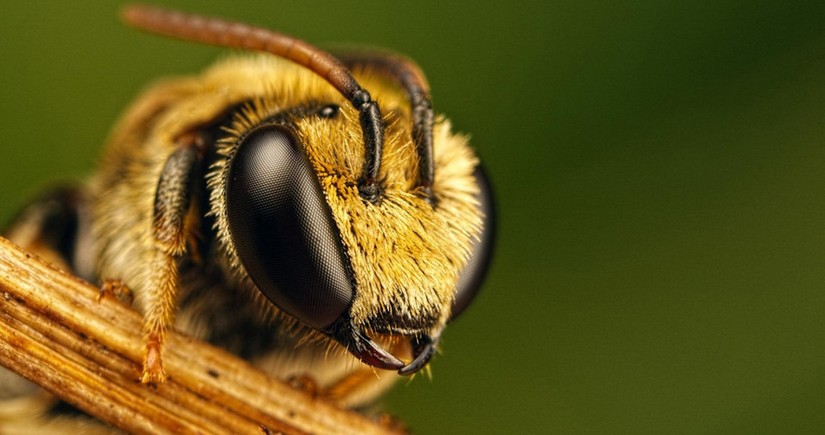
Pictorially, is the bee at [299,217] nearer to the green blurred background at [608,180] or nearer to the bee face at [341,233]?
the bee face at [341,233]

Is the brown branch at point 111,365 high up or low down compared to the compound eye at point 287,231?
down

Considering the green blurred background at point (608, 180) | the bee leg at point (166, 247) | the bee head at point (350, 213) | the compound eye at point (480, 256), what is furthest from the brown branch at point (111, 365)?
the green blurred background at point (608, 180)

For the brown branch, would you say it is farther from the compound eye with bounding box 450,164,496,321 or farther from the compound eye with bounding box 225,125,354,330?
the compound eye with bounding box 450,164,496,321

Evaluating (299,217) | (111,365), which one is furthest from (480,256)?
(111,365)

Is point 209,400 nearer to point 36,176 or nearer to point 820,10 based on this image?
point 36,176

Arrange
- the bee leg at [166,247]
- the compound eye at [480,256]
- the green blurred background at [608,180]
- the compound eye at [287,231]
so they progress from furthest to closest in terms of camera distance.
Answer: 1. the green blurred background at [608,180]
2. the compound eye at [480,256]
3. the bee leg at [166,247]
4. the compound eye at [287,231]

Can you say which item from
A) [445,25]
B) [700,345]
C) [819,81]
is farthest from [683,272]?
[445,25]
